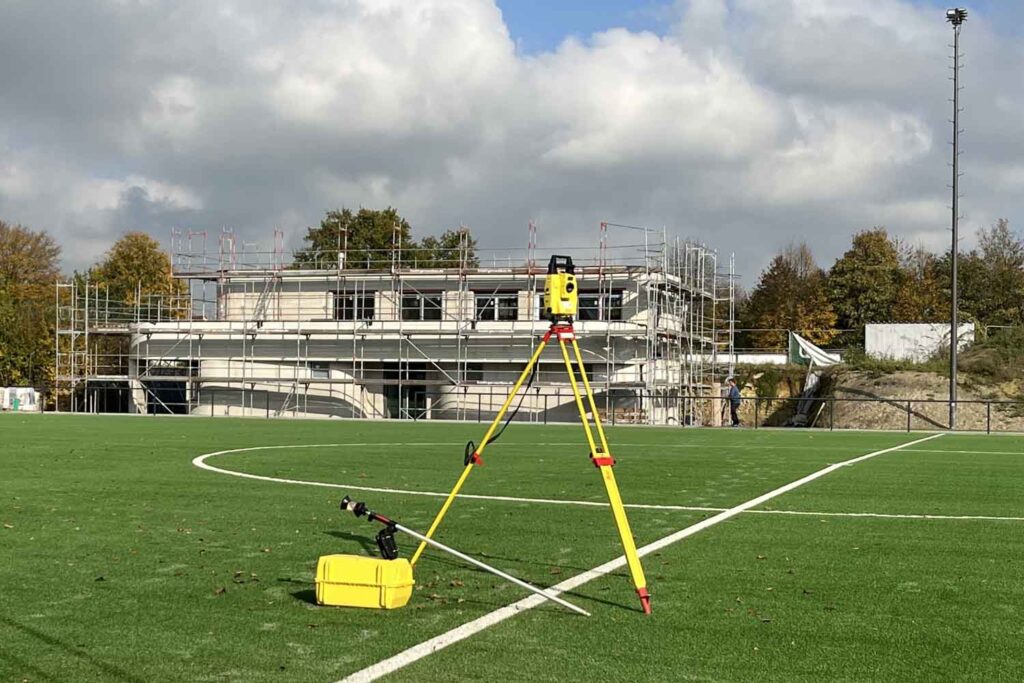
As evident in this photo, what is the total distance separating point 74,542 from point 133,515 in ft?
5.81

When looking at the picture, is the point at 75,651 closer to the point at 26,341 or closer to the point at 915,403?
the point at 915,403

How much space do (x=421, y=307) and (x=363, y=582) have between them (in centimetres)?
4554

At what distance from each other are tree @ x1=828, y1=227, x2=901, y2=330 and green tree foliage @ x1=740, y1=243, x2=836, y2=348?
1361 mm

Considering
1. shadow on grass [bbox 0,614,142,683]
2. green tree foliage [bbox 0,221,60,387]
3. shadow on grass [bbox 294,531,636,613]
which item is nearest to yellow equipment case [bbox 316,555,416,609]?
shadow on grass [bbox 294,531,636,613]

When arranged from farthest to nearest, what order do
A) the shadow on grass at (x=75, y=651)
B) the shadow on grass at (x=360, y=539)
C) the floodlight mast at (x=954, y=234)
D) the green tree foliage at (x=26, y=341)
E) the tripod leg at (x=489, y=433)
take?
the green tree foliage at (x=26, y=341) → the floodlight mast at (x=954, y=234) → the shadow on grass at (x=360, y=539) → the tripod leg at (x=489, y=433) → the shadow on grass at (x=75, y=651)

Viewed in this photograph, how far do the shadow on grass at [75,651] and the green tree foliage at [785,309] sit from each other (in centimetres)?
6819

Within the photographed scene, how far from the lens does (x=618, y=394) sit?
47750 mm

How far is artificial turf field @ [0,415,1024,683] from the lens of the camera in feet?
18.5

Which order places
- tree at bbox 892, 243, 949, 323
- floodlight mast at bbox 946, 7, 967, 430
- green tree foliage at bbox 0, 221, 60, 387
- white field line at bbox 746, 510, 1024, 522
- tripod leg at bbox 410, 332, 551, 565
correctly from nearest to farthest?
tripod leg at bbox 410, 332, 551, 565, white field line at bbox 746, 510, 1024, 522, floodlight mast at bbox 946, 7, 967, 430, green tree foliage at bbox 0, 221, 60, 387, tree at bbox 892, 243, 949, 323

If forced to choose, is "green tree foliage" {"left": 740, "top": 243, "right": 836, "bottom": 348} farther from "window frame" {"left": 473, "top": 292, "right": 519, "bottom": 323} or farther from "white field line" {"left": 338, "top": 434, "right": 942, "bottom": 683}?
"white field line" {"left": 338, "top": 434, "right": 942, "bottom": 683}

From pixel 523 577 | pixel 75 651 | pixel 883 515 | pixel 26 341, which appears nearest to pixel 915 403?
pixel 883 515

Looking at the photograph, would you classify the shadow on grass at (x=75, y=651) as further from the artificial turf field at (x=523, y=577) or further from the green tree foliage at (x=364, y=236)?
the green tree foliage at (x=364, y=236)

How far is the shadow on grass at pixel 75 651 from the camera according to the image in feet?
17.3

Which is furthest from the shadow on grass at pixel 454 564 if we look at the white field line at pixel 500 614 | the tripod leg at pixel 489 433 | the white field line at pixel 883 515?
the white field line at pixel 883 515
